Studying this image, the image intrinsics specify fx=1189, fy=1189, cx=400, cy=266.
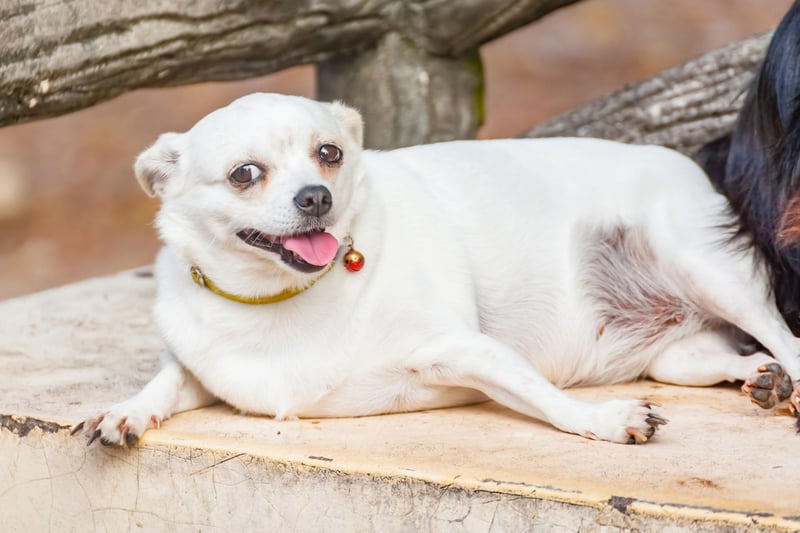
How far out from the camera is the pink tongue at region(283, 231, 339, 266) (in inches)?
97.2

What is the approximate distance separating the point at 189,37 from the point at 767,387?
200 centimetres

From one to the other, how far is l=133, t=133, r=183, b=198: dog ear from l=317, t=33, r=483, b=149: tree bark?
164cm

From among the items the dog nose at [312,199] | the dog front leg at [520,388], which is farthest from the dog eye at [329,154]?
the dog front leg at [520,388]

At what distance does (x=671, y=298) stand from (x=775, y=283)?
258 mm

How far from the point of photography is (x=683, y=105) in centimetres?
398

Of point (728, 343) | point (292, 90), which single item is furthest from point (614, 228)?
point (292, 90)

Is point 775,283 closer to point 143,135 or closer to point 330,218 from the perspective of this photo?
point 330,218

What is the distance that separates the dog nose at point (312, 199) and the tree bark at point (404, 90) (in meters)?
1.82

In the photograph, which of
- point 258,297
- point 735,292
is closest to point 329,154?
point 258,297

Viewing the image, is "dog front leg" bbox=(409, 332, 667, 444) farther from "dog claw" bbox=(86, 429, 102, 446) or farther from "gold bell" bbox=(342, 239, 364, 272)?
"dog claw" bbox=(86, 429, 102, 446)

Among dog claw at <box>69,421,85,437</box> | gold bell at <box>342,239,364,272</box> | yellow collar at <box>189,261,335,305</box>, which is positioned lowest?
dog claw at <box>69,421,85,437</box>

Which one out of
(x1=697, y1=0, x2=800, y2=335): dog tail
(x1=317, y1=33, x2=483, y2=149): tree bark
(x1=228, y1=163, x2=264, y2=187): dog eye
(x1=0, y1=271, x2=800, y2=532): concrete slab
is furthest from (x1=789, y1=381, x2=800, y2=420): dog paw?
(x1=317, y1=33, x2=483, y2=149): tree bark

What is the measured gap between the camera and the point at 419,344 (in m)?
2.60

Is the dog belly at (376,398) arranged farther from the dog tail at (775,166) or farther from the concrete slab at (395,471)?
the dog tail at (775,166)
